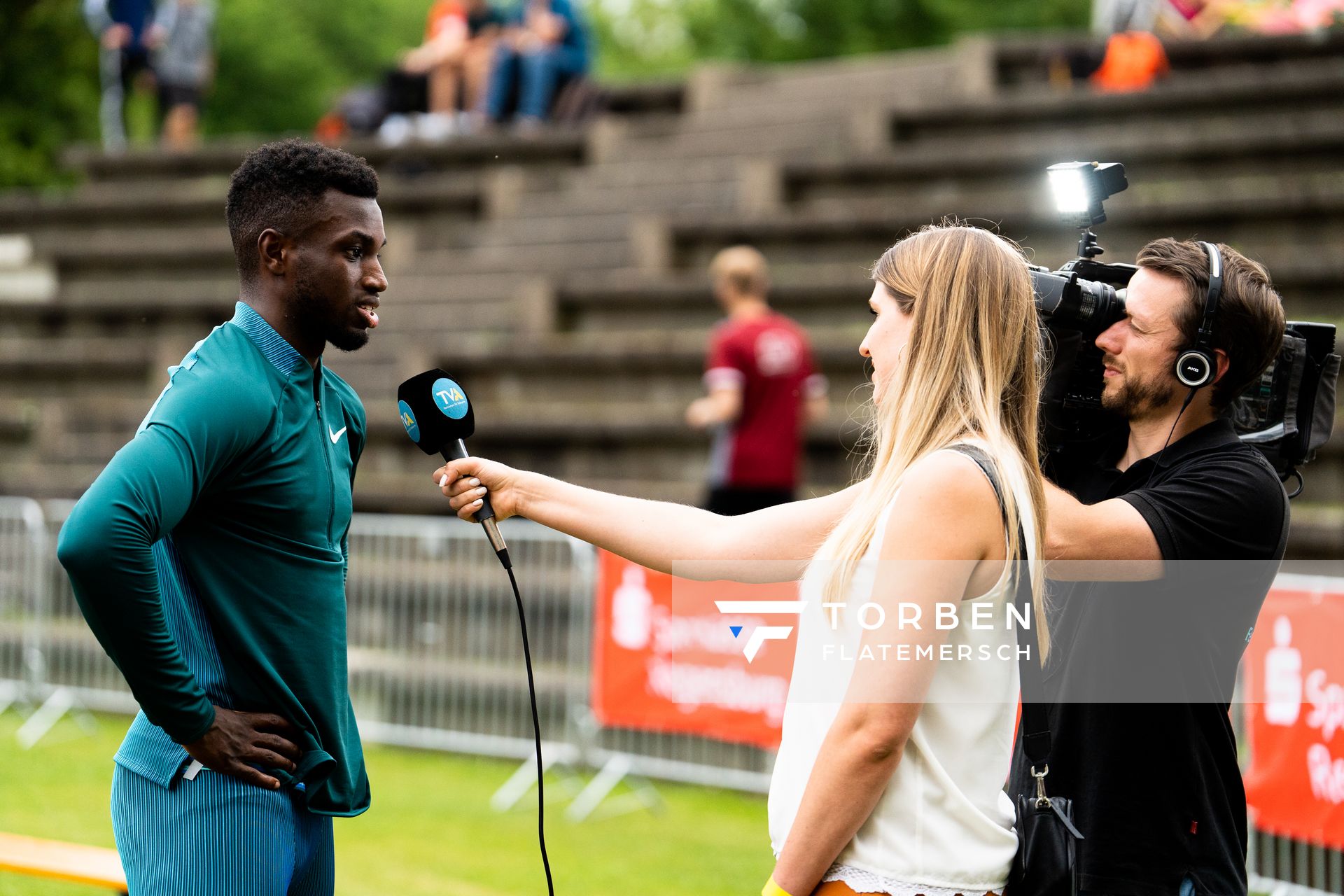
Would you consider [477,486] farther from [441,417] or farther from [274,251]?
[274,251]

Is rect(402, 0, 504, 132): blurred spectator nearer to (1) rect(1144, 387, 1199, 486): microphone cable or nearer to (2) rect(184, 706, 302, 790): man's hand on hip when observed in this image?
(1) rect(1144, 387, 1199, 486): microphone cable

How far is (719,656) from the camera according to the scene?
721cm

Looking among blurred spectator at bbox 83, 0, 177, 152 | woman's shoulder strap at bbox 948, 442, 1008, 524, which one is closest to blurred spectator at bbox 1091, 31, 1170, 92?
blurred spectator at bbox 83, 0, 177, 152

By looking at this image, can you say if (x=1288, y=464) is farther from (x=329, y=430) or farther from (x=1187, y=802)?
(x=329, y=430)

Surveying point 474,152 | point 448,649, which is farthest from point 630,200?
point 448,649

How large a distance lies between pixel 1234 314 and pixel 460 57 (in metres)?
12.7

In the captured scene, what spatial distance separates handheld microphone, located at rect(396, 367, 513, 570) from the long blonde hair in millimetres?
808

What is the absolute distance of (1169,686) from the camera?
2.94 m

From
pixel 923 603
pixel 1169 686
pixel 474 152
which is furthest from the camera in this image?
pixel 474 152

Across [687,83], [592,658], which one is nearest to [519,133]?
[687,83]

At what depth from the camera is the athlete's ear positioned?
2.77 m

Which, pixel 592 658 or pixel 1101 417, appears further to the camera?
pixel 592 658

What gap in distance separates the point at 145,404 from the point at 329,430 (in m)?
9.54

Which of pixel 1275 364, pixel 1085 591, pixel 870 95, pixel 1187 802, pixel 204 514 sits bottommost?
pixel 1187 802
